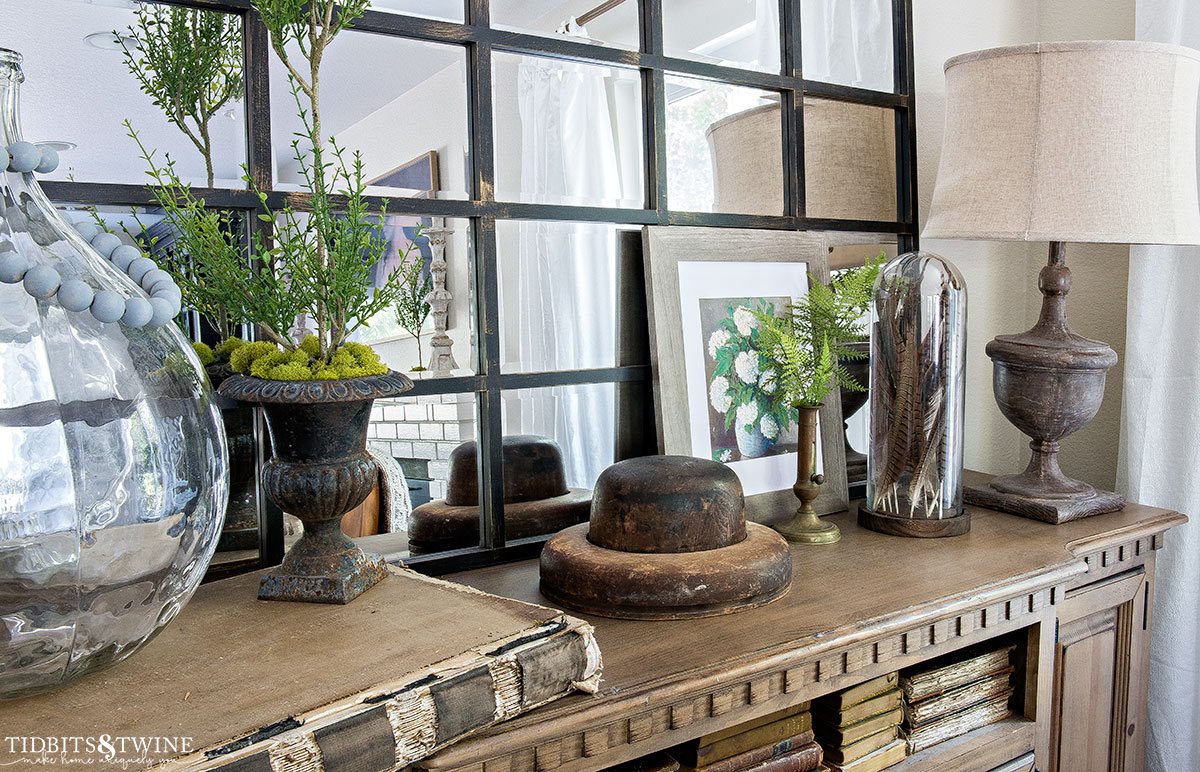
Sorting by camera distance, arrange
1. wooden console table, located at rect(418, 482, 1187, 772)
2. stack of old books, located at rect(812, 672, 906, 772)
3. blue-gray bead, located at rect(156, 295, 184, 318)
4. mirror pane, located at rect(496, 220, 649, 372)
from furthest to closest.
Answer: mirror pane, located at rect(496, 220, 649, 372) → stack of old books, located at rect(812, 672, 906, 772) → wooden console table, located at rect(418, 482, 1187, 772) → blue-gray bead, located at rect(156, 295, 184, 318)

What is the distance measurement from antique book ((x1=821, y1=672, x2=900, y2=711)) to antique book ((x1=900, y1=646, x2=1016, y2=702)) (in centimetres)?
6

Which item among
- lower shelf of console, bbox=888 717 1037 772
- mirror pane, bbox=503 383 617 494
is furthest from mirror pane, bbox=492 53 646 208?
lower shelf of console, bbox=888 717 1037 772

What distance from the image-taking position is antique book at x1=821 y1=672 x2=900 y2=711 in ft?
3.24

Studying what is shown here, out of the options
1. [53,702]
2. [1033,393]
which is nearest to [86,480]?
[53,702]

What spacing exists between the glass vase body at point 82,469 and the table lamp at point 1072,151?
116cm

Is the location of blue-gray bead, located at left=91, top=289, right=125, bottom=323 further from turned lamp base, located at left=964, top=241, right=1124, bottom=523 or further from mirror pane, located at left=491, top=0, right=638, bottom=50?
turned lamp base, located at left=964, top=241, right=1124, bottom=523

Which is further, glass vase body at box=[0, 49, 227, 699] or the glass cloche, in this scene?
the glass cloche

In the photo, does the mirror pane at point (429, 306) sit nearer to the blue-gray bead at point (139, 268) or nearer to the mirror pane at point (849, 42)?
the blue-gray bead at point (139, 268)

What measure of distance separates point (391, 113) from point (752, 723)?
2.80 feet

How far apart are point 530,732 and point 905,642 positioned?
497 millimetres

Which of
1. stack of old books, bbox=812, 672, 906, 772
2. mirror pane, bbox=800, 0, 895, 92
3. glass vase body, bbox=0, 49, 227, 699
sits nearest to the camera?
glass vase body, bbox=0, 49, 227, 699

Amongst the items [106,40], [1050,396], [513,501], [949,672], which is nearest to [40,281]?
[106,40]

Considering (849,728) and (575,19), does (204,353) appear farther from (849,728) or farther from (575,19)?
(849,728)

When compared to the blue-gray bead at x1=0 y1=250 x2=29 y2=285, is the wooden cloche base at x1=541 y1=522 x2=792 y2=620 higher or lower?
lower
